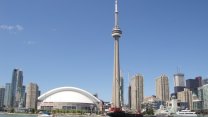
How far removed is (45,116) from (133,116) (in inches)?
1660

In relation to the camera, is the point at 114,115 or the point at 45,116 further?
the point at 45,116

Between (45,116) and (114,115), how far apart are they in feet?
114

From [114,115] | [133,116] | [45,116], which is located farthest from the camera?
[133,116]

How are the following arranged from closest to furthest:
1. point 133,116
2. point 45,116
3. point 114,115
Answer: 1. point 114,115
2. point 45,116
3. point 133,116

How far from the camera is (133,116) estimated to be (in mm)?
149500

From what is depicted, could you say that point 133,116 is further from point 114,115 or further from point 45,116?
point 45,116

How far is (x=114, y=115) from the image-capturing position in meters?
121

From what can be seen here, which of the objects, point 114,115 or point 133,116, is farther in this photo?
point 133,116

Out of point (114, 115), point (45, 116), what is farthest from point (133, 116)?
point (45, 116)

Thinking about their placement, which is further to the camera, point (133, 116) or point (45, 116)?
point (133, 116)

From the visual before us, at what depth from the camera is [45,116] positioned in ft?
451
